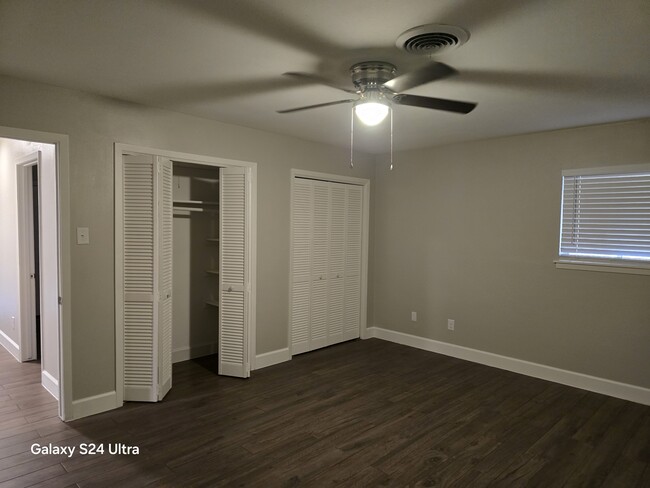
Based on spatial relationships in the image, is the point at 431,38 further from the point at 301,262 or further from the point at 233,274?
the point at 301,262

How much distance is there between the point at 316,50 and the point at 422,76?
0.60 metres

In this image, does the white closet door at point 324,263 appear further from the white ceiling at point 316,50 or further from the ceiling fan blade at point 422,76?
the ceiling fan blade at point 422,76

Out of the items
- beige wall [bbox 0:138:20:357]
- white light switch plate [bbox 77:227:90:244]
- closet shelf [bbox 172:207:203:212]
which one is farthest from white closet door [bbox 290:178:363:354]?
beige wall [bbox 0:138:20:357]

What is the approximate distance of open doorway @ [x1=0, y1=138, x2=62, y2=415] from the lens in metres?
3.31

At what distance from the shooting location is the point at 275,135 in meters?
4.28

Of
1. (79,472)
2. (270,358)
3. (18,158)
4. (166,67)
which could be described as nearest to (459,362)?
(270,358)

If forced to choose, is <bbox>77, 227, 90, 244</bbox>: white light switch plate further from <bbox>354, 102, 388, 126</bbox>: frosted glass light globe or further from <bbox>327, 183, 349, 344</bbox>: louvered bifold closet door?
<bbox>327, 183, 349, 344</bbox>: louvered bifold closet door

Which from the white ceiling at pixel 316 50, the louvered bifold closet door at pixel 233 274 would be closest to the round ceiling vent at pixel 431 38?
the white ceiling at pixel 316 50

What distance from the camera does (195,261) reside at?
450cm

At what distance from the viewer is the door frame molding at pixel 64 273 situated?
2941 millimetres

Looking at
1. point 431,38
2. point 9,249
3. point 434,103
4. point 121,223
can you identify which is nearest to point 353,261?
point 121,223

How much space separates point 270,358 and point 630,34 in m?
3.85

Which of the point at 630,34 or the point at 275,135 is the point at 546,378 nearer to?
the point at 630,34

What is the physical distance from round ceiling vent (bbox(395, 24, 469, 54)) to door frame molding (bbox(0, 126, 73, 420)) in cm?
246
